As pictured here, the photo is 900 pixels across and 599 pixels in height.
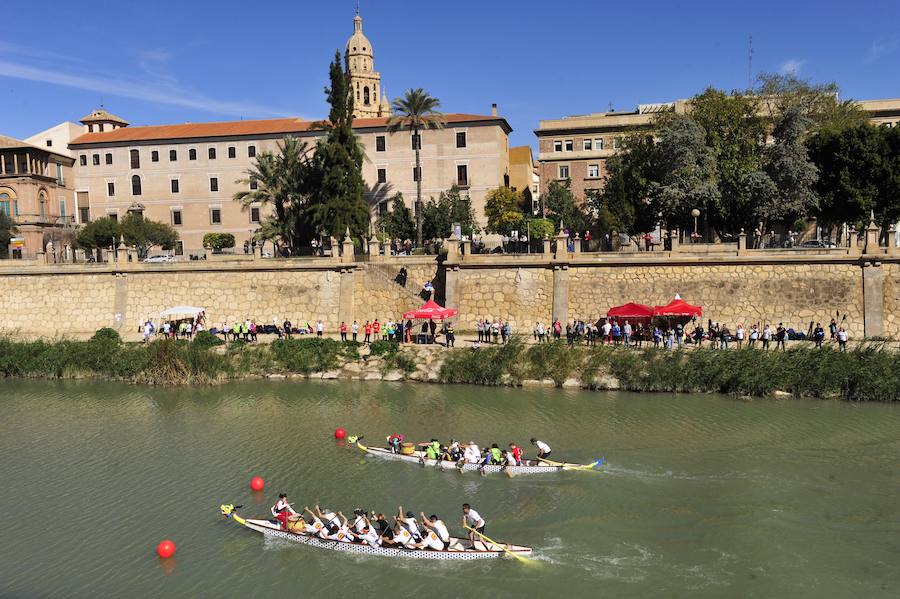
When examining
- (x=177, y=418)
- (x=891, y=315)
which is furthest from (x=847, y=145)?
(x=177, y=418)

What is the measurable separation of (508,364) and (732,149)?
20.7 meters

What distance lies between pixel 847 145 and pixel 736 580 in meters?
33.6

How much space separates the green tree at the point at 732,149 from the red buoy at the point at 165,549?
1361 inches

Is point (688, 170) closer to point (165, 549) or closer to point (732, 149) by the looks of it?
point (732, 149)

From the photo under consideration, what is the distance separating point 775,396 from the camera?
1125 inches

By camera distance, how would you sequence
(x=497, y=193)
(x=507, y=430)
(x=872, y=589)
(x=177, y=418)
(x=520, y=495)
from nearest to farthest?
(x=872, y=589) → (x=520, y=495) → (x=507, y=430) → (x=177, y=418) → (x=497, y=193)

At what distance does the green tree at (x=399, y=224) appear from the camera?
5669 cm

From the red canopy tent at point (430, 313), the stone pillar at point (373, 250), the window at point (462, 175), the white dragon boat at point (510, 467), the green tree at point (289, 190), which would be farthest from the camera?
the window at point (462, 175)

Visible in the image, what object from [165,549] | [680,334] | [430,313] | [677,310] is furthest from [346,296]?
[165,549]

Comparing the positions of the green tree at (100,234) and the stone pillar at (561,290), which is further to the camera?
the green tree at (100,234)

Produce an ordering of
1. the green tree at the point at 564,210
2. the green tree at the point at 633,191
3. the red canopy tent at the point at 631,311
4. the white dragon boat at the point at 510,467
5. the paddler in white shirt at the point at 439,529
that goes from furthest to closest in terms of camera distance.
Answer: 1. the green tree at the point at 564,210
2. the green tree at the point at 633,191
3. the red canopy tent at the point at 631,311
4. the white dragon boat at the point at 510,467
5. the paddler in white shirt at the point at 439,529

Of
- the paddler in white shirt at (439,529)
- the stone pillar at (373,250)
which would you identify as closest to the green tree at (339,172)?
the stone pillar at (373,250)

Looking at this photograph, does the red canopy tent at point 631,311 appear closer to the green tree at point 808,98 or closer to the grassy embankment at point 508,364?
the grassy embankment at point 508,364

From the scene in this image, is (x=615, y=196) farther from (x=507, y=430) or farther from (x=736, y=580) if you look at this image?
(x=736, y=580)
